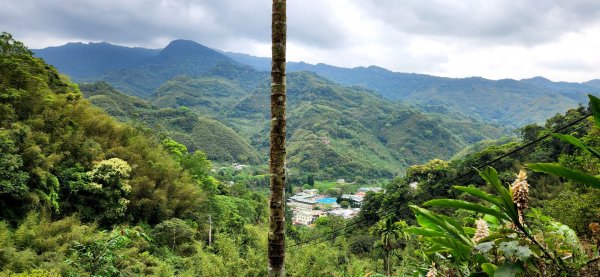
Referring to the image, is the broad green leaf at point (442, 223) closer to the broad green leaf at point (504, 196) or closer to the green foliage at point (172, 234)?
the broad green leaf at point (504, 196)

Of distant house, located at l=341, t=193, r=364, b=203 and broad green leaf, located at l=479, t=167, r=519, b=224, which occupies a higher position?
broad green leaf, located at l=479, t=167, r=519, b=224

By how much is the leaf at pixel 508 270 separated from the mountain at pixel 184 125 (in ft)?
193

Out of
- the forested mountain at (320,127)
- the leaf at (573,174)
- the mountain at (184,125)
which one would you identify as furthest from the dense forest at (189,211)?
the mountain at (184,125)

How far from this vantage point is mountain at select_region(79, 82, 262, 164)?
5747 cm

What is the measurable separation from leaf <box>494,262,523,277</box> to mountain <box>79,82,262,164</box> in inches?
2312

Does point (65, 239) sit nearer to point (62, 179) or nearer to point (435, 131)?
point (62, 179)

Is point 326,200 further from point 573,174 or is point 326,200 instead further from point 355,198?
point 573,174

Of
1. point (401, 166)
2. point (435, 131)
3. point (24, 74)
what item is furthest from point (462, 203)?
point (435, 131)

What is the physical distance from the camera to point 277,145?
2.51 metres

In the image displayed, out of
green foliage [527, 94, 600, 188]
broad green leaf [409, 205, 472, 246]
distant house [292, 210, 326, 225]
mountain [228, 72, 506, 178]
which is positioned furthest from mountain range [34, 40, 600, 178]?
green foliage [527, 94, 600, 188]

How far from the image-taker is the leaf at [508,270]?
737 millimetres

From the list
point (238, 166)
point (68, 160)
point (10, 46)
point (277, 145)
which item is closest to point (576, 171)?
point (277, 145)

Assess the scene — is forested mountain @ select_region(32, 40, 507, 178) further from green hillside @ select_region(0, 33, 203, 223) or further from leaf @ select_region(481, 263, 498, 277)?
leaf @ select_region(481, 263, 498, 277)

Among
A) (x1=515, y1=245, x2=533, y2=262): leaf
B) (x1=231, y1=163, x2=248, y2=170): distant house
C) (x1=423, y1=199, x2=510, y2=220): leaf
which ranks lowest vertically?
(x1=231, y1=163, x2=248, y2=170): distant house
